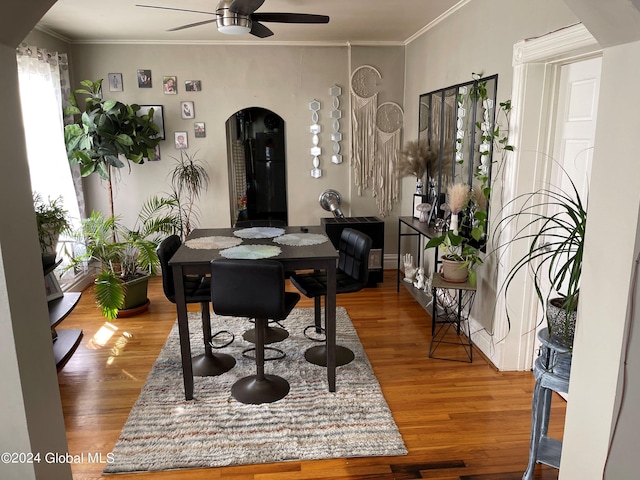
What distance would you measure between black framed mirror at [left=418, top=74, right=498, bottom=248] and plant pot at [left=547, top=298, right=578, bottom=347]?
1371mm

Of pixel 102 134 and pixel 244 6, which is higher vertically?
pixel 244 6

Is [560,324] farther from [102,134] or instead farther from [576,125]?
[102,134]

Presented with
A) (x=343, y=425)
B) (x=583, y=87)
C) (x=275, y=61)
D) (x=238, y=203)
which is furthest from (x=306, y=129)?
(x=343, y=425)

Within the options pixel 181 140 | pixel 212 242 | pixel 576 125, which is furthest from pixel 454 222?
pixel 181 140

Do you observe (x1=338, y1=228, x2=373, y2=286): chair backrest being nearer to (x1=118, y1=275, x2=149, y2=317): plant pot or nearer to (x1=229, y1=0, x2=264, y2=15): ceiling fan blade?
(x1=229, y1=0, x2=264, y2=15): ceiling fan blade

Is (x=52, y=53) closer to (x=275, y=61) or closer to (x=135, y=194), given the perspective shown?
(x=135, y=194)

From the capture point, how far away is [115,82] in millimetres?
5180

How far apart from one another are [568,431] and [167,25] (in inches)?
177

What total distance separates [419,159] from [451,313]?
146 cm

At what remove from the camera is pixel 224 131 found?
5.39 metres

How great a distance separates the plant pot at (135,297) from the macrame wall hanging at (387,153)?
2.81 m

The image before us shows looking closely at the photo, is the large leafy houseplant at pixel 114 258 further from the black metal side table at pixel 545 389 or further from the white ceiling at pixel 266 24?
the black metal side table at pixel 545 389

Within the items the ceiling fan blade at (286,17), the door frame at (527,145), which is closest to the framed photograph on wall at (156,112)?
the ceiling fan blade at (286,17)

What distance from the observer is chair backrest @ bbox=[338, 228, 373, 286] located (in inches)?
127
